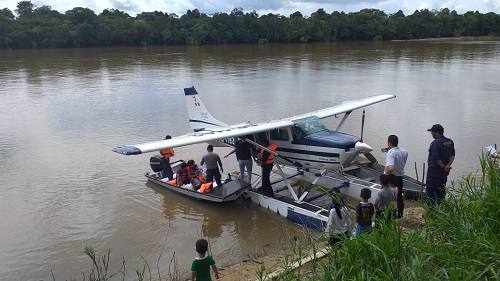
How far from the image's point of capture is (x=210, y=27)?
82.2 m

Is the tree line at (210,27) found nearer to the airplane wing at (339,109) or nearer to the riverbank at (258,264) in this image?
the airplane wing at (339,109)

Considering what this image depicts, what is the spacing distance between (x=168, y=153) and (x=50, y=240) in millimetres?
3761

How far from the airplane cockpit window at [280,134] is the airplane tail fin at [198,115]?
2.67m

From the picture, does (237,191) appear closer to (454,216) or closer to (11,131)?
(454,216)

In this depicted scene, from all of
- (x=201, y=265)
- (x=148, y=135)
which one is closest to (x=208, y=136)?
(x=201, y=265)

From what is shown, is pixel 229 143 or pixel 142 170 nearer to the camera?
pixel 229 143

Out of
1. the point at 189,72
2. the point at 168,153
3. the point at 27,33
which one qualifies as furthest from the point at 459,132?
the point at 27,33

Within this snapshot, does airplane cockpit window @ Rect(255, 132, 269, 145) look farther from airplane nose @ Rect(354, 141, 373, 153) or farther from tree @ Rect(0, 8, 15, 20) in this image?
tree @ Rect(0, 8, 15, 20)

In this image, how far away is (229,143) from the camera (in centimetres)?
1166

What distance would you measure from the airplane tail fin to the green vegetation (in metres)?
8.24

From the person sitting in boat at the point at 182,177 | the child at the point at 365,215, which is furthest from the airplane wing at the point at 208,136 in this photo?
the child at the point at 365,215

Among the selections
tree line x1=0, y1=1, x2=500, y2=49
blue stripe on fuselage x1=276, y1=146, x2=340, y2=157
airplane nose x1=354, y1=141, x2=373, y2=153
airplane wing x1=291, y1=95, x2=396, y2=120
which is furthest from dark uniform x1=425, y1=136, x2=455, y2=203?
tree line x1=0, y1=1, x2=500, y2=49

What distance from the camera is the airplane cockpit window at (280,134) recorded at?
10492 millimetres

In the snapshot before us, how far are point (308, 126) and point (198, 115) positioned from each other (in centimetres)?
395
